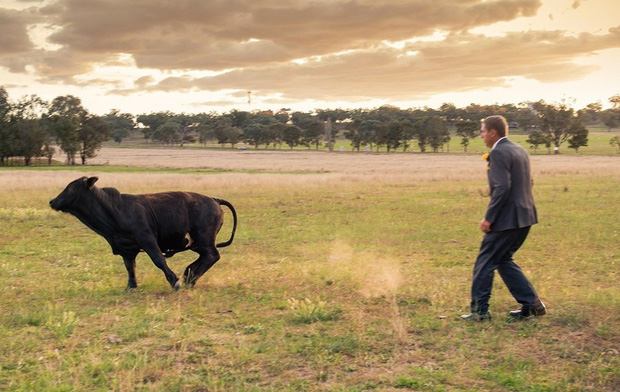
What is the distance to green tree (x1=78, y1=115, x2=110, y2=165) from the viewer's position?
7944 cm

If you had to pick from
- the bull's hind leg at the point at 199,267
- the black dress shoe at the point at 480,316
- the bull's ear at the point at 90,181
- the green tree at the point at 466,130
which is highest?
the green tree at the point at 466,130

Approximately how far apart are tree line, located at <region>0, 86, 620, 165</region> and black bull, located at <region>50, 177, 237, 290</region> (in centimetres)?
5062

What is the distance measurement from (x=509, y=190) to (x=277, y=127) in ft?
418

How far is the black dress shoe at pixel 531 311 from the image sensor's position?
767 cm

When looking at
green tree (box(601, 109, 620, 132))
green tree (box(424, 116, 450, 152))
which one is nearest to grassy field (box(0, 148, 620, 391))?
green tree (box(424, 116, 450, 152))

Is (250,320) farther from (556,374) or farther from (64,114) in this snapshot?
(64,114)

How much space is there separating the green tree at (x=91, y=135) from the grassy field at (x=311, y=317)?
66.4 metres

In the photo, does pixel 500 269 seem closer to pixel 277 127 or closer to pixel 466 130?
pixel 466 130

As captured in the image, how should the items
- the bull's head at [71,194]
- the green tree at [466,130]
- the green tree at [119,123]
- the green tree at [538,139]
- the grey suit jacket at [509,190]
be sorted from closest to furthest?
the grey suit jacket at [509,190]
the bull's head at [71,194]
the green tree at [538,139]
the green tree at [466,130]
the green tree at [119,123]

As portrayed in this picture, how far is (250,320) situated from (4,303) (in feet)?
13.6

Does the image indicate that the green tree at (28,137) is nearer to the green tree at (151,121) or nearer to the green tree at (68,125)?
the green tree at (68,125)

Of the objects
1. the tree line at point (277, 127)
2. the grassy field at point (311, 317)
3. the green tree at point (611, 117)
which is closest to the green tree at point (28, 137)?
the tree line at point (277, 127)

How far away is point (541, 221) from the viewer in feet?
61.3

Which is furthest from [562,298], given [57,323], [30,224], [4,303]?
[30,224]
